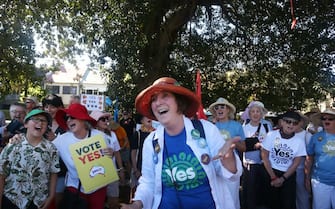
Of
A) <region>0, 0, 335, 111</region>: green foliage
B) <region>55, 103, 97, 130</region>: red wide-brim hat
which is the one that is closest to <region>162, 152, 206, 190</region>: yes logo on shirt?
<region>55, 103, 97, 130</region>: red wide-brim hat

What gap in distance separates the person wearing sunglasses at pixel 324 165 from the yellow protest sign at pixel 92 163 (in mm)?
2835

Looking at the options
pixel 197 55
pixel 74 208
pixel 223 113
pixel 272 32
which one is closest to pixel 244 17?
pixel 272 32

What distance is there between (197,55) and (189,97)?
8875 millimetres

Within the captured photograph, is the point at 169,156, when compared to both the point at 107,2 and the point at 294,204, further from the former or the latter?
the point at 107,2

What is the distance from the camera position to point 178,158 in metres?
2.58

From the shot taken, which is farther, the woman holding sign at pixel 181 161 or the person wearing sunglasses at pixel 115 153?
the person wearing sunglasses at pixel 115 153

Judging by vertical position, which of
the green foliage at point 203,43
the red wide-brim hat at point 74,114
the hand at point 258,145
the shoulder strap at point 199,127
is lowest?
the hand at point 258,145

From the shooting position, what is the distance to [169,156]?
261 centimetres

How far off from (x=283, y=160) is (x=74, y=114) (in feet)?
10.0

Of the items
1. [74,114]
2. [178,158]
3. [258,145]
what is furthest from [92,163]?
[258,145]

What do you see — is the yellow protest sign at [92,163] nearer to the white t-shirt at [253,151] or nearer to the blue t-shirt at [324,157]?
the white t-shirt at [253,151]

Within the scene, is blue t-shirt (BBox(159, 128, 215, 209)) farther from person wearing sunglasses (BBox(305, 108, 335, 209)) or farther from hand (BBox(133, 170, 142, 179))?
hand (BBox(133, 170, 142, 179))

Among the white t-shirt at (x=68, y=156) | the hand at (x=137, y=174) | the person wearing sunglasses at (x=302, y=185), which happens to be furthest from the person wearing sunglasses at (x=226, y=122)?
the white t-shirt at (x=68, y=156)

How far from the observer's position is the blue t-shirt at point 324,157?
5.19m
